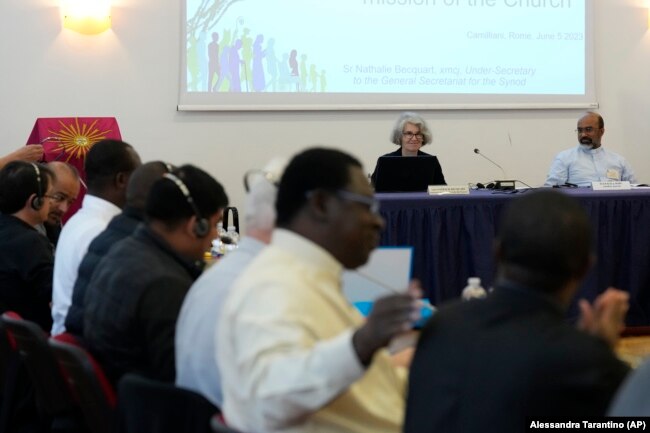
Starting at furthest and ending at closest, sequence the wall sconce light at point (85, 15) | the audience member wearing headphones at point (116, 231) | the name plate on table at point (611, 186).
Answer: the wall sconce light at point (85, 15), the name plate on table at point (611, 186), the audience member wearing headphones at point (116, 231)

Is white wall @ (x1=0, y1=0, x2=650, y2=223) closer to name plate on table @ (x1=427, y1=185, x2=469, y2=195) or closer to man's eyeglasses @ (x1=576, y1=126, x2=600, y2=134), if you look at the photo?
man's eyeglasses @ (x1=576, y1=126, x2=600, y2=134)

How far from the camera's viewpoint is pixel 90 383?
7.19 ft

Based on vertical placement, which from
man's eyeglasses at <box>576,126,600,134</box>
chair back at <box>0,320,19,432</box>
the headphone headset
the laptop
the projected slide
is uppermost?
the projected slide

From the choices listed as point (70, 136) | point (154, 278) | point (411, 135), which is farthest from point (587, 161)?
point (154, 278)

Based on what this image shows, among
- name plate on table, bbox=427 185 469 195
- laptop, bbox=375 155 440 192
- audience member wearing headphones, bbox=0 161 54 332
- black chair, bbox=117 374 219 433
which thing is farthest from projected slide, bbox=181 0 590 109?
black chair, bbox=117 374 219 433

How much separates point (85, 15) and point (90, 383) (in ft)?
16.8

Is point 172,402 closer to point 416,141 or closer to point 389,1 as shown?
point 416,141

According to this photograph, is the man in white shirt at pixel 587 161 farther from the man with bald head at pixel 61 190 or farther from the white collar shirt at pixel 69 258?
the white collar shirt at pixel 69 258

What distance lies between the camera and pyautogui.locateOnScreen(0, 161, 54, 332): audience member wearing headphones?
332 centimetres

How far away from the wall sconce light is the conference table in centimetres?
282

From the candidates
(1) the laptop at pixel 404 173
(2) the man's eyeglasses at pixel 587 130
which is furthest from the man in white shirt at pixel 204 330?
(2) the man's eyeglasses at pixel 587 130

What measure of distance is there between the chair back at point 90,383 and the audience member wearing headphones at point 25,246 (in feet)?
3.49

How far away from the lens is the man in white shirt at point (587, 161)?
722 cm

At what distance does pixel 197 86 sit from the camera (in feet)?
23.1
